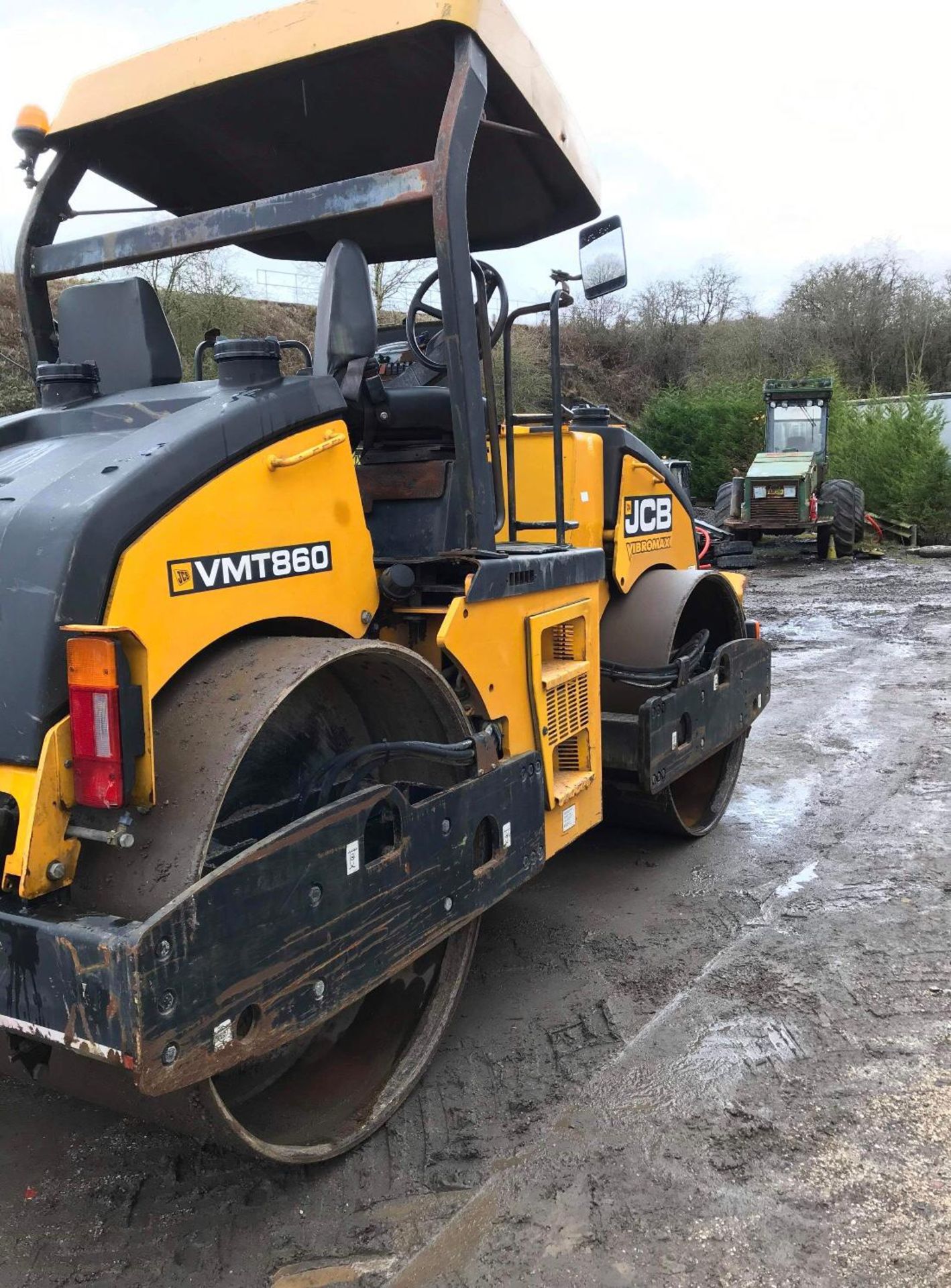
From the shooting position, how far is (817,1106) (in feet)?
8.69

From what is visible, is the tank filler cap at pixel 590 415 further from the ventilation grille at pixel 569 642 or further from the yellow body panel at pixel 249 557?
the yellow body panel at pixel 249 557

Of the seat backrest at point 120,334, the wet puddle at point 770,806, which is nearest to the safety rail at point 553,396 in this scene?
the seat backrest at point 120,334

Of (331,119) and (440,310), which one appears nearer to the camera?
(440,310)

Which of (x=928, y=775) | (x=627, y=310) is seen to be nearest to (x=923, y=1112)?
(x=928, y=775)

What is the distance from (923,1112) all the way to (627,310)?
35.2 m

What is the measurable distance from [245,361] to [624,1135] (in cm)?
202

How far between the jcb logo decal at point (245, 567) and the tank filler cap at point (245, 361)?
40 cm

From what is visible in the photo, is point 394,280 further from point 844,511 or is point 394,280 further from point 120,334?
point 844,511

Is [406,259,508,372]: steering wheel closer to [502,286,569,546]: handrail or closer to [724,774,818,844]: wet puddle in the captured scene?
[502,286,569,546]: handrail

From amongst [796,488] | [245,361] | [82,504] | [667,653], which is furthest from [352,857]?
[796,488]

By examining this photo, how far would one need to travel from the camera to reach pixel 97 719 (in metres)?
1.86

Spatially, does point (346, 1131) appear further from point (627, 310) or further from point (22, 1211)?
point (627, 310)

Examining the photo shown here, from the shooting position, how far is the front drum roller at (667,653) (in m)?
4.04

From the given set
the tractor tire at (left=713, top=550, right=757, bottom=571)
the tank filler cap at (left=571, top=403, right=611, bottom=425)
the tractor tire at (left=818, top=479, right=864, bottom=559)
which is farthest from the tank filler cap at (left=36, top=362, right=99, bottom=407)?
the tractor tire at (left=818, top=479, right=864, bottom=559)
